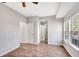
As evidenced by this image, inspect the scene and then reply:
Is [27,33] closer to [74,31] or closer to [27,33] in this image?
[27,33]

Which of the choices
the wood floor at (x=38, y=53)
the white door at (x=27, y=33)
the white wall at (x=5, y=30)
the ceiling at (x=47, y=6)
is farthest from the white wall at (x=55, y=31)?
the white wall at (x=5, y=30)

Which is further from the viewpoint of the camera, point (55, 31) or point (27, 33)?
point (27, 33)

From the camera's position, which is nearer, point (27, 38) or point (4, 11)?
point (4, 11)

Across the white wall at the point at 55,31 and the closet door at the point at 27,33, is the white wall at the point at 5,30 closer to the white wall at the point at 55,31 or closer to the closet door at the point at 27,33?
the closet door at the point at 27,33

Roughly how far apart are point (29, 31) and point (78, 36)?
535 centimetres

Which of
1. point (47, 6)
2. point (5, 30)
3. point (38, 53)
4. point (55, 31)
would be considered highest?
point (47, 6)

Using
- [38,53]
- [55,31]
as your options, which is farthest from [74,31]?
[55,31]

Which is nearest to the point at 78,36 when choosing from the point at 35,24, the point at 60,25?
the point at 60,25

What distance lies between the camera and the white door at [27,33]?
8.50 m

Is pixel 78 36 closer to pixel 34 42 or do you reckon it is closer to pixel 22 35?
pixel 34 42

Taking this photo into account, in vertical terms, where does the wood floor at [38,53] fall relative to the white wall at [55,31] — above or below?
below

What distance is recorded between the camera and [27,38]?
8.63m

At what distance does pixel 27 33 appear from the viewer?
8.65 metres

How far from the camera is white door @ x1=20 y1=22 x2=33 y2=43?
850 cm
